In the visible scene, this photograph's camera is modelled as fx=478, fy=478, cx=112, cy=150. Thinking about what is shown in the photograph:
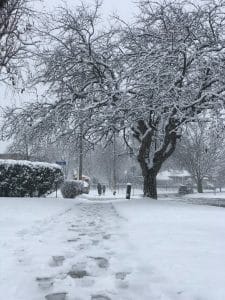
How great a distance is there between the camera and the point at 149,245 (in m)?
7.90

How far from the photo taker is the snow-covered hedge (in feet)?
75.0

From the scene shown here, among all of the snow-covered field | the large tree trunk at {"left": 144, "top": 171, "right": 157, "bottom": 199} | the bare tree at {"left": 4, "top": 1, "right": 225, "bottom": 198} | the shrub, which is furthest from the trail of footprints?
the shrub

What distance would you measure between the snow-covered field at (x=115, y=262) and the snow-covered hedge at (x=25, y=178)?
481 inches

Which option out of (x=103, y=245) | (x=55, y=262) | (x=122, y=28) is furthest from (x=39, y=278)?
(x=122, y=28)

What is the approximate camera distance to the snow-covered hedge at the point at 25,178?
75.0 ft

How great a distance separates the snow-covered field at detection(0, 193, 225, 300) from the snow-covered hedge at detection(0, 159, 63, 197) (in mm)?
12210

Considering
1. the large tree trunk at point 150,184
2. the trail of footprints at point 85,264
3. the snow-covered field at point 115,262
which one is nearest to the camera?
the snow-covered field at point 115,262

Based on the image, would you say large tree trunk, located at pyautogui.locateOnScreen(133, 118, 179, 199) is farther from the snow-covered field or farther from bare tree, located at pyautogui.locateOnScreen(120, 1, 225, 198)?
the snow-covered field

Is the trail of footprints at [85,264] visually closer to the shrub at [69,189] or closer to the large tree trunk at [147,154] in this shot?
the large tree trunk at [147,154]

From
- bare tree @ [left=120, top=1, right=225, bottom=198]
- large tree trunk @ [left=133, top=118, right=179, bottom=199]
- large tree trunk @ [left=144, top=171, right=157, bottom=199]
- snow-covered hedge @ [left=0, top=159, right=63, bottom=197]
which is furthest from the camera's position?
large tree trunk @ [left=144, top=171, right=157, bottom=199]

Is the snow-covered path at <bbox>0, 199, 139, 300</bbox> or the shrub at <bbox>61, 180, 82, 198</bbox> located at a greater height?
the shrub at <bbox>61, 180, 82, 198</bbox>

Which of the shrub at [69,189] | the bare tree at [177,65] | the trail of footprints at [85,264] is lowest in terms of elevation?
the trail of footprints at [85,264]

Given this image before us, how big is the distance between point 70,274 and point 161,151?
18.8 meters

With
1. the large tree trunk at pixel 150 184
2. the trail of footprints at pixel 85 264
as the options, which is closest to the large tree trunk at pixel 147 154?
the large tree trunk at pixel 150 184
